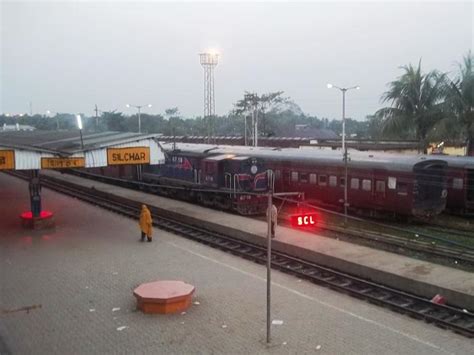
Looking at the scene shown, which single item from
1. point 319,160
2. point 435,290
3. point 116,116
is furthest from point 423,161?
point 116,116

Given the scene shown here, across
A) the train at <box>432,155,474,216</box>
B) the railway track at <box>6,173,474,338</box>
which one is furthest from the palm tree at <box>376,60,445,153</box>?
the railway track at <box>6,173,474,338</box>

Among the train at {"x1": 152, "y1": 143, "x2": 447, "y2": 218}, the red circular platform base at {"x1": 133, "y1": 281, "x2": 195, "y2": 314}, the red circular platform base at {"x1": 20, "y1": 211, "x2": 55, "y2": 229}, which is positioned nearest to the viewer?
the red circular platform base at {"x1": 133, "y1": 281, "x2": 195, "y2": 314}

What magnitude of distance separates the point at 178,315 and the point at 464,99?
29791mm

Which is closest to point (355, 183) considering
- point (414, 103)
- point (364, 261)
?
point (364, 261)

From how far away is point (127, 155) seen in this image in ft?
A: 66.3

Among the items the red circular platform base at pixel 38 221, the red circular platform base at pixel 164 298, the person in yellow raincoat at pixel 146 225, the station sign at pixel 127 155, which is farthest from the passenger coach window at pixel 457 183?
the red circular platform base at pixel 38 221

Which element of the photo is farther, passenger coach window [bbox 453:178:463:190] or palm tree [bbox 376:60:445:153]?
palm tree [bbox 376:60:445:153]

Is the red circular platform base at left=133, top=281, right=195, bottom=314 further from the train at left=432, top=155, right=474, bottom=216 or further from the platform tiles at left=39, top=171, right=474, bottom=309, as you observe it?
the train at left=432, top=155, right=474, bottom=216

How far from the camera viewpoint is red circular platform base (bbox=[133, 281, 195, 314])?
37.9 ft

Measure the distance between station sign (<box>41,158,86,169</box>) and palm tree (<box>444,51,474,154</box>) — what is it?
1004 inches

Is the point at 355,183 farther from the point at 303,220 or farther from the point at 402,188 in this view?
the point at 303,220

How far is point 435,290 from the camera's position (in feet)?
40.7

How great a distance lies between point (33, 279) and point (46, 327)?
3869 millimetres

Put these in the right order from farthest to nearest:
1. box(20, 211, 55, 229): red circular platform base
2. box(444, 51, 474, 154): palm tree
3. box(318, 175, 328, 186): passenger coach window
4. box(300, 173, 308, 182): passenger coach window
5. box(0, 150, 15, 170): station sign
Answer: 1. box(444, 51, 474, 154): palm tree
2. box(300, 173, 308, 182): passenger coach window
3. box(318, 175, 328, 186): passenger coach window
4. box(20, 211, 55, 229): red circular platform base
5. box(0, 150, 15, 170): station sign
